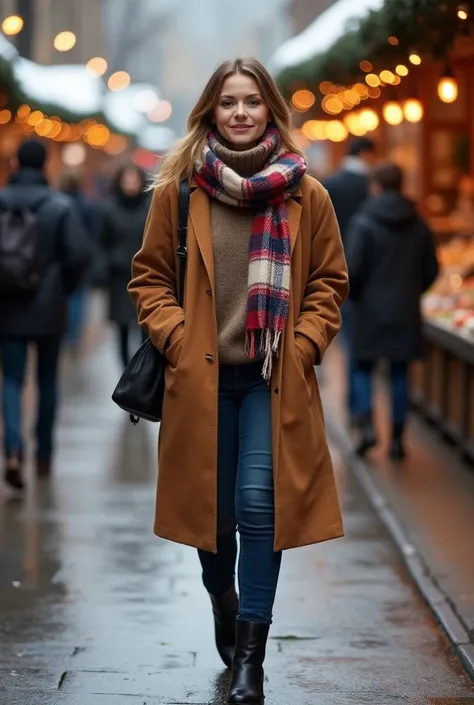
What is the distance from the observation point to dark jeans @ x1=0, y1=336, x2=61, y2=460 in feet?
32.0

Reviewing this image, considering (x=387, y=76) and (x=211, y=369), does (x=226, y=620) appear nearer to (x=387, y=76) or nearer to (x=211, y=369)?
(x=211, y=369)

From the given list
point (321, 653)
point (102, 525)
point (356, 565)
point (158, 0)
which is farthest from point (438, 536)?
point (158, 0)

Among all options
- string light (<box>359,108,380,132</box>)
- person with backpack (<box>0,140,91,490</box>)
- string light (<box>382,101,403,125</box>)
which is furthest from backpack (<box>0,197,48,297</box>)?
string light (<box>359,108,380,132</box>)

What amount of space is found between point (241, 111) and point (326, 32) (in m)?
13.5

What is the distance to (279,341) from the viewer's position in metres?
5.28

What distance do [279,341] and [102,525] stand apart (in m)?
3.75

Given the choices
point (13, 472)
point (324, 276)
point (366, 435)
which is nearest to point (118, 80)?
point (366, 435)

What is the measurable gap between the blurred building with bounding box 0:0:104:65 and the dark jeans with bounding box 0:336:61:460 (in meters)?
27.8

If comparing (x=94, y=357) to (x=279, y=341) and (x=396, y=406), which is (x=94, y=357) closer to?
(x=396, y=406)

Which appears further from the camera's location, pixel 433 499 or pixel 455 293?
pixel 455 293

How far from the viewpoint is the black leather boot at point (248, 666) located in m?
5.20

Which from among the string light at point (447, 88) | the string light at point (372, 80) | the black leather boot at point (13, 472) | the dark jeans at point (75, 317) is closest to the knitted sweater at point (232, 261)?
the black leather boot at point (13, 472)

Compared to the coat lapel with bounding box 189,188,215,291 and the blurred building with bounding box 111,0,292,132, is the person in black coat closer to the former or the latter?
the coat lapel with bounding box 189,188,215,291

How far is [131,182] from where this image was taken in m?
14.1
